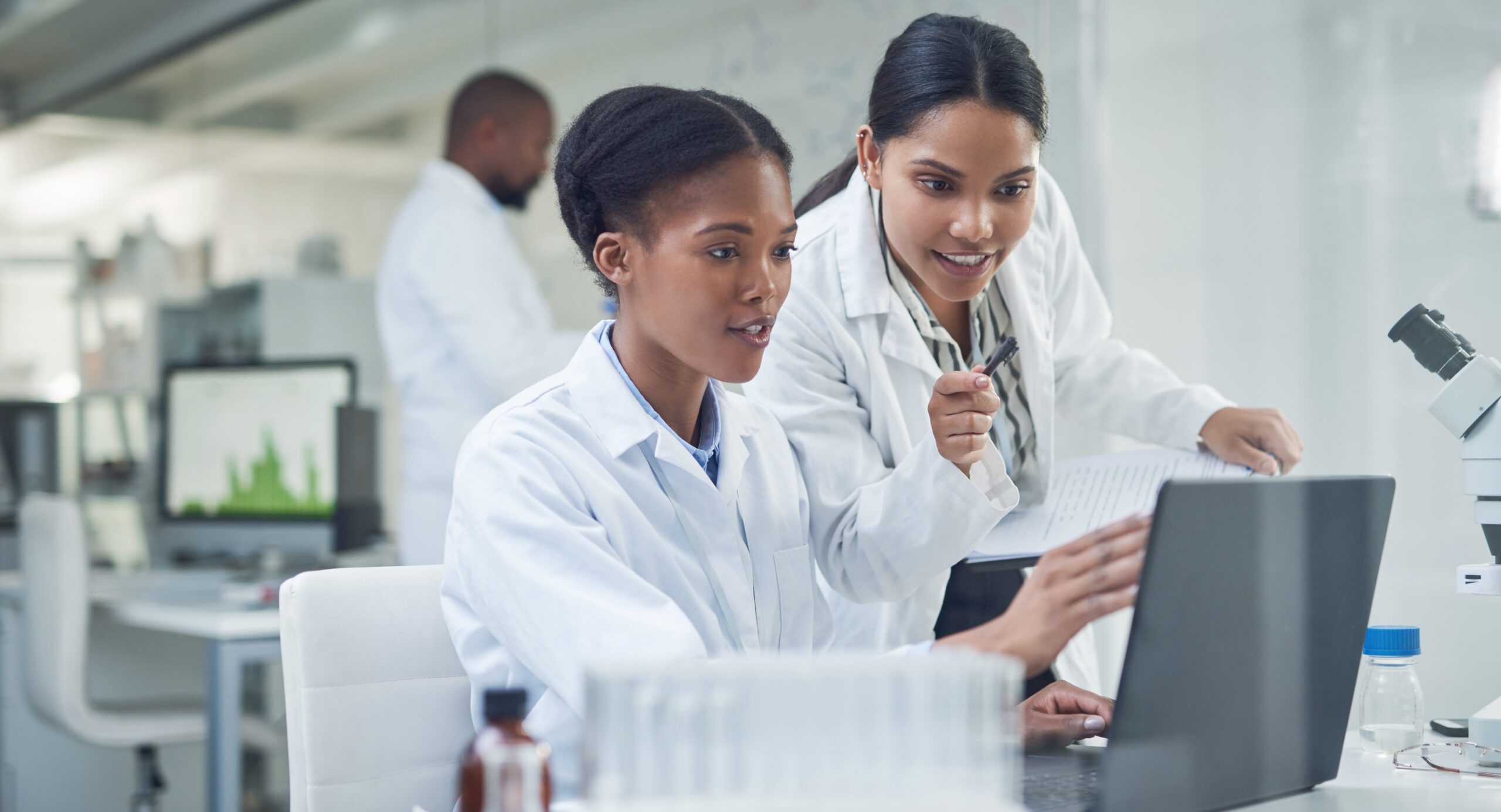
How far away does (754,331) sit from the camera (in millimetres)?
1034

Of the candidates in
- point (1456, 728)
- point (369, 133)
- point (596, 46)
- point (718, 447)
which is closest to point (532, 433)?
point (718, 447)

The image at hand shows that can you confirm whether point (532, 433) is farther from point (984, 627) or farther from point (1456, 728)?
point (1456, 728)

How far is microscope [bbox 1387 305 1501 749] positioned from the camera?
3.61ft

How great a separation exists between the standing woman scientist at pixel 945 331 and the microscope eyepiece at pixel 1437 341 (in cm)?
18

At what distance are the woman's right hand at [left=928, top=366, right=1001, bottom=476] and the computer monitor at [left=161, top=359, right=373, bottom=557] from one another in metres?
2.14

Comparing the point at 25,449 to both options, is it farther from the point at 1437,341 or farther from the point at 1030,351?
the point at 1437,341

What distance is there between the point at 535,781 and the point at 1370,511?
0.62 m

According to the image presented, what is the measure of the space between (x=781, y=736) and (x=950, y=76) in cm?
86

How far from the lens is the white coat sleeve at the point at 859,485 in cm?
111

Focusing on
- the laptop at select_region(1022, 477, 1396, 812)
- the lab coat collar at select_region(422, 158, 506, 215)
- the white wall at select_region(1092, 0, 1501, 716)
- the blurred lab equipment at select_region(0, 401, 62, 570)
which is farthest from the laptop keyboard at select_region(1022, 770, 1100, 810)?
the blurred lab equipment at select_region(0, 401, 62, 570)

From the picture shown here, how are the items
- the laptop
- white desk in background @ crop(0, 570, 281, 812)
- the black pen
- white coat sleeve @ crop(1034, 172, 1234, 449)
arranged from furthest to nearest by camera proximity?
white desk in background @ crop(0, 570, 281, 812), white coat sleeve @ crop(1034, 172, 1234, 449), the black pen, the laptop

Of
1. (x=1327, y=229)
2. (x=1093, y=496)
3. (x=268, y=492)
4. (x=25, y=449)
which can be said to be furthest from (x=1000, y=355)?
(x=25, y=449)

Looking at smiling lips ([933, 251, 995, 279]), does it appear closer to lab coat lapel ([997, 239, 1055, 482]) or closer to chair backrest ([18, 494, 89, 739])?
lab coat lapel ([997, 239, 1055, 482])

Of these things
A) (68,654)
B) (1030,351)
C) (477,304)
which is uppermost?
(477,304)
